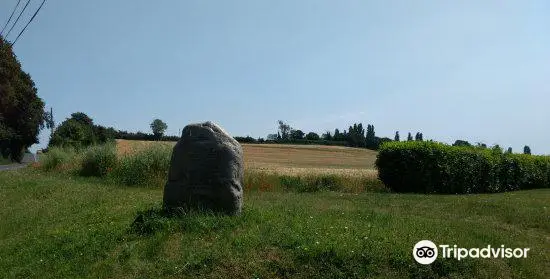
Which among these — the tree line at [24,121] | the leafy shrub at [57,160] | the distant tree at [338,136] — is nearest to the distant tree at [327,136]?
the distant tree at [338,136]

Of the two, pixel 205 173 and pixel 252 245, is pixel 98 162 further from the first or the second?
pixel 252 245

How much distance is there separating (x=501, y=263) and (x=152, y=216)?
5.61 metres

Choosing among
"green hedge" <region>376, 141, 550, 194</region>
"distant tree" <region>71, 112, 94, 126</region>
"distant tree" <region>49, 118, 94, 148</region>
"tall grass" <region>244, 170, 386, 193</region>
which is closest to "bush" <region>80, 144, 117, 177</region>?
"tall grass" <region>244, 170, 386, 193</region>

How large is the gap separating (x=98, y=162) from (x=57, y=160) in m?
5.28

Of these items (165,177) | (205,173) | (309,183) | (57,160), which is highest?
(205,173)

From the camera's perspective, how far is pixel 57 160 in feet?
101

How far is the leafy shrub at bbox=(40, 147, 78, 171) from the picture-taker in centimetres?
2986

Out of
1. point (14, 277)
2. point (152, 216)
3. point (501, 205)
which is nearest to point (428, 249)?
point (152, 216)

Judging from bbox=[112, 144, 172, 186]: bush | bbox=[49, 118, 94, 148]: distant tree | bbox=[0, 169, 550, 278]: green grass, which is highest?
bbox=[49, 118, 94, 148]: distant tree
